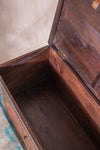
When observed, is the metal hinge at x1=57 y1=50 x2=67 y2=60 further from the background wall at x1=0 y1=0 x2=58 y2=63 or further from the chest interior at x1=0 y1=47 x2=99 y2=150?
the background wall at x1=0 y1=0 x2=58 y2=63

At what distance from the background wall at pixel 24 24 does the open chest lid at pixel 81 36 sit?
0.77ft

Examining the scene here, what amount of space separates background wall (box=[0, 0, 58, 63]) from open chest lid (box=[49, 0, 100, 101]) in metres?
0.24

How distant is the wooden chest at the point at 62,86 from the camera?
98 cm

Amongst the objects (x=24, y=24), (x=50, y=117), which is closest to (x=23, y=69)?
(x=50, y=117)

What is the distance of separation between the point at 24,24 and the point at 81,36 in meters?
0.71

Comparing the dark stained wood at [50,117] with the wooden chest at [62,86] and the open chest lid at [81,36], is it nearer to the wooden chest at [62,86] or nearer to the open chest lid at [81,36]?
the wooden chest at [62,86]

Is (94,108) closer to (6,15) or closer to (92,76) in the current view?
(92,76)

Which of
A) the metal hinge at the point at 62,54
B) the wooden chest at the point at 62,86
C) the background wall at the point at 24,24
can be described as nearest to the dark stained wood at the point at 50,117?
the wooden chest at the point at 62,86

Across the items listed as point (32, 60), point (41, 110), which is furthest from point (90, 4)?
point (41, 110)

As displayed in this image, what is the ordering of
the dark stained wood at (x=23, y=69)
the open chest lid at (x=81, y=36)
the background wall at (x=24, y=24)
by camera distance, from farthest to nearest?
1. the background wall at (x=24, y=24)
2. the dark stained wood at (x=23, y=69)
3. the open chest lid at (x=81, y=36)

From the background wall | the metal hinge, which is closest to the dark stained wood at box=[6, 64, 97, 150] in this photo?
the metal hinge

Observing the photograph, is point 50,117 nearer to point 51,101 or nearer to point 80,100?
point 51,101

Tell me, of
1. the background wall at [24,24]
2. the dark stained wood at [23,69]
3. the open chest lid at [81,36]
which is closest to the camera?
the open chest lid at [81,36]

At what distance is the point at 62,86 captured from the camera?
1355 millimetres
